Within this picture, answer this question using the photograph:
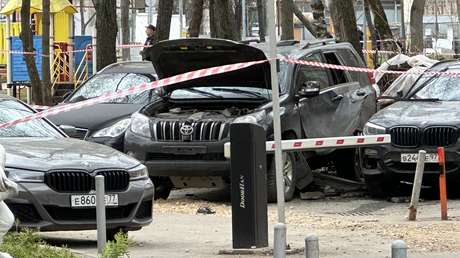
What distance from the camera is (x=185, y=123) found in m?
13.5

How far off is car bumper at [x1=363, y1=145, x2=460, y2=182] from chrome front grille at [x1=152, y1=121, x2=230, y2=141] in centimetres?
214

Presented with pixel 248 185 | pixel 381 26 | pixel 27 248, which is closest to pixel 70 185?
pixel 248 185

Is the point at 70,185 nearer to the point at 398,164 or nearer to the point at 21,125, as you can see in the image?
the point at 21,125

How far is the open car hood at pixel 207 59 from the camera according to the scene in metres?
13.4

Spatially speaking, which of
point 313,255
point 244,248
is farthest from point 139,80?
point 313,255

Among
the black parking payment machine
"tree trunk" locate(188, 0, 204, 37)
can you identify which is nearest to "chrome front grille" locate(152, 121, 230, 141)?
the black parking payment machine

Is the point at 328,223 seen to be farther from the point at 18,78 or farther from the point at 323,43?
the point at 18,78

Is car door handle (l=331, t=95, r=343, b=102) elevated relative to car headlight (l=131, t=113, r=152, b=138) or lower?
elevated

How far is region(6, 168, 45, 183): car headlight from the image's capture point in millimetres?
9258

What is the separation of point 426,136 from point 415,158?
0.32 meters

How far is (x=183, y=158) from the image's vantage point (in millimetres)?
13484

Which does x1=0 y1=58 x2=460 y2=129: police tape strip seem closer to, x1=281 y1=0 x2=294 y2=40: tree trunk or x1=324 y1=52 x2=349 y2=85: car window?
x1=324 y1=52 x2=349 y2=85: car window

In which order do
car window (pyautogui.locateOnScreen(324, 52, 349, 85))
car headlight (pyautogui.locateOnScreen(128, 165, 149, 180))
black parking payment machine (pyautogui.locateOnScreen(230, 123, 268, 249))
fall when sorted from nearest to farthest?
black parking payment machine (pyautogui.locateOnScreen(230, 123, 268, 249)) < car headlight (pyautogui.locateOnScreen(128, 165, 149, 180)) < car window (pyautogui.locateOnScreen(324, 52, 349, 85))

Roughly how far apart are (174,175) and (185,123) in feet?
2.25
